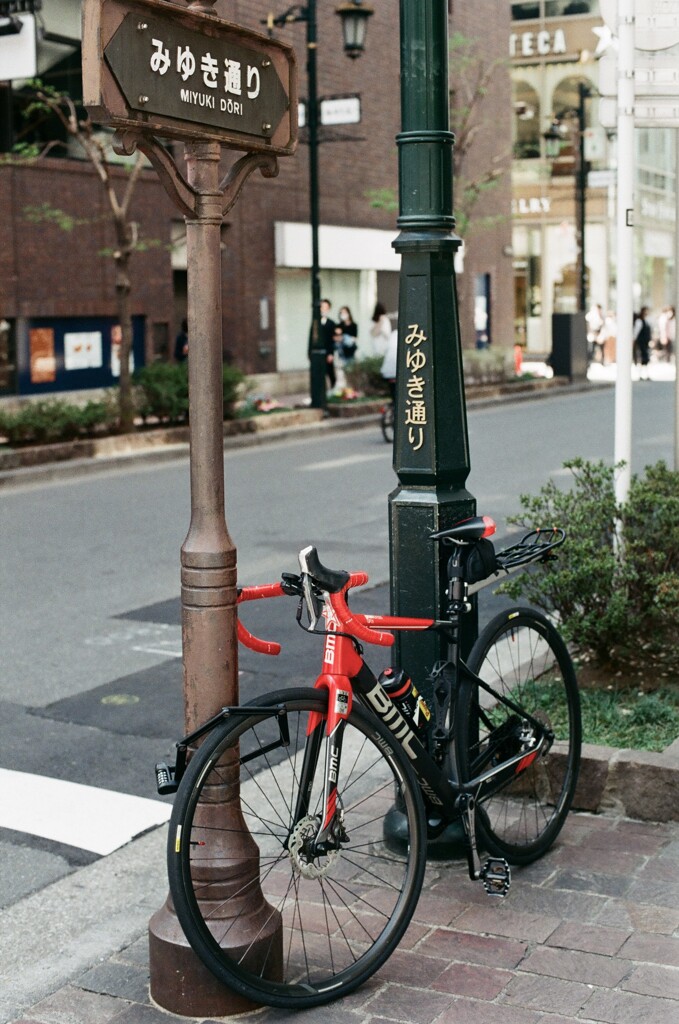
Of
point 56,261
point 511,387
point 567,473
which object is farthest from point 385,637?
point 511,387

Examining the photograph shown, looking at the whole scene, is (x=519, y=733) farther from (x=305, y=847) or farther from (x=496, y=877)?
(x=305, y=847)

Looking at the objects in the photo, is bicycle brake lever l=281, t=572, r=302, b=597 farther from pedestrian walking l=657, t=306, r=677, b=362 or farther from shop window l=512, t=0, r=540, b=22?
shop window l=512, t=0, r=540, b=22

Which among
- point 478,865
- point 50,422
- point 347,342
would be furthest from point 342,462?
point 478,865

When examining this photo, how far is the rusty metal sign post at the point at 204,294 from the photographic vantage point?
3666 millimetres

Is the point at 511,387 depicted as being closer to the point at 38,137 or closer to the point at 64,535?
the point at 38,137

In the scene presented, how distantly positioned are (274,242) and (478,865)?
2848 centimetres

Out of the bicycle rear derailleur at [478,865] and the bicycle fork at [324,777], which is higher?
the bicycle fork at [324,777]

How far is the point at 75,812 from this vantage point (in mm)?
5598

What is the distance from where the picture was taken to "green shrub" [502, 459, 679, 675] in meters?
5.79

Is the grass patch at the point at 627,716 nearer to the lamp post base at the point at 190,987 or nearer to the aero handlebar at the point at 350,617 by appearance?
the aero handlebar at the point at 350,617

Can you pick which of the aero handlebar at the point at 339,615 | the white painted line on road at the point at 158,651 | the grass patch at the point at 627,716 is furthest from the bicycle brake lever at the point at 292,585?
the white painted line on road at the point at 158,651

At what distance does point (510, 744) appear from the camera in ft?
15.2

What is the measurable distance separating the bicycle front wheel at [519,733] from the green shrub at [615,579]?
586mm

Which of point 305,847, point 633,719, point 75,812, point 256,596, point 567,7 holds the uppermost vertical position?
point 567,7
